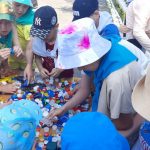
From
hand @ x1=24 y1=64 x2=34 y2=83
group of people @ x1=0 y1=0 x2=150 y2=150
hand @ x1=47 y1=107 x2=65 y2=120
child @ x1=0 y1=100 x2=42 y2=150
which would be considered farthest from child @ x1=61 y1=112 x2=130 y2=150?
hand @ x1=24 y1=64 x2=34 y2=83

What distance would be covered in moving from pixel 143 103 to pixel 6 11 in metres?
1.95

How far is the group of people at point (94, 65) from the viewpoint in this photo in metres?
1.49

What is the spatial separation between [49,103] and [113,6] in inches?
221

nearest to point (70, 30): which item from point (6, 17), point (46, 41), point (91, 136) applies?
point (91, 136)

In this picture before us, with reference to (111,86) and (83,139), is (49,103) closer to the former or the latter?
(111,86)

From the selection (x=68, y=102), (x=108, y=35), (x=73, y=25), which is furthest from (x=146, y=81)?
(x=68, y=102)

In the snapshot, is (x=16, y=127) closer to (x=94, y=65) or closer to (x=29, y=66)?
(x=94, y=65)

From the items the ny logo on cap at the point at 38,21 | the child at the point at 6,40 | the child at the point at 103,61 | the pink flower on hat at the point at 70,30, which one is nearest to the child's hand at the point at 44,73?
the child at the point at 6,40

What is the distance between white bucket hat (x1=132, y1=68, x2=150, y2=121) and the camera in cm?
152

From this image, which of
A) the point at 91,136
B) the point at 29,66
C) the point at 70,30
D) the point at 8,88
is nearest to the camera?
the point at 91,136

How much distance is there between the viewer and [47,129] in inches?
91.1

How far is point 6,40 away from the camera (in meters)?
3.21

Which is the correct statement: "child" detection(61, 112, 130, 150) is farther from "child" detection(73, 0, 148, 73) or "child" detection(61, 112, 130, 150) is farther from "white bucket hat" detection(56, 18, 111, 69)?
"child" detection(73, 0, 148, 73)

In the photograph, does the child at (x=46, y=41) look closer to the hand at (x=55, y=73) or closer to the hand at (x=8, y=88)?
the hand at (x=55, y=73)
